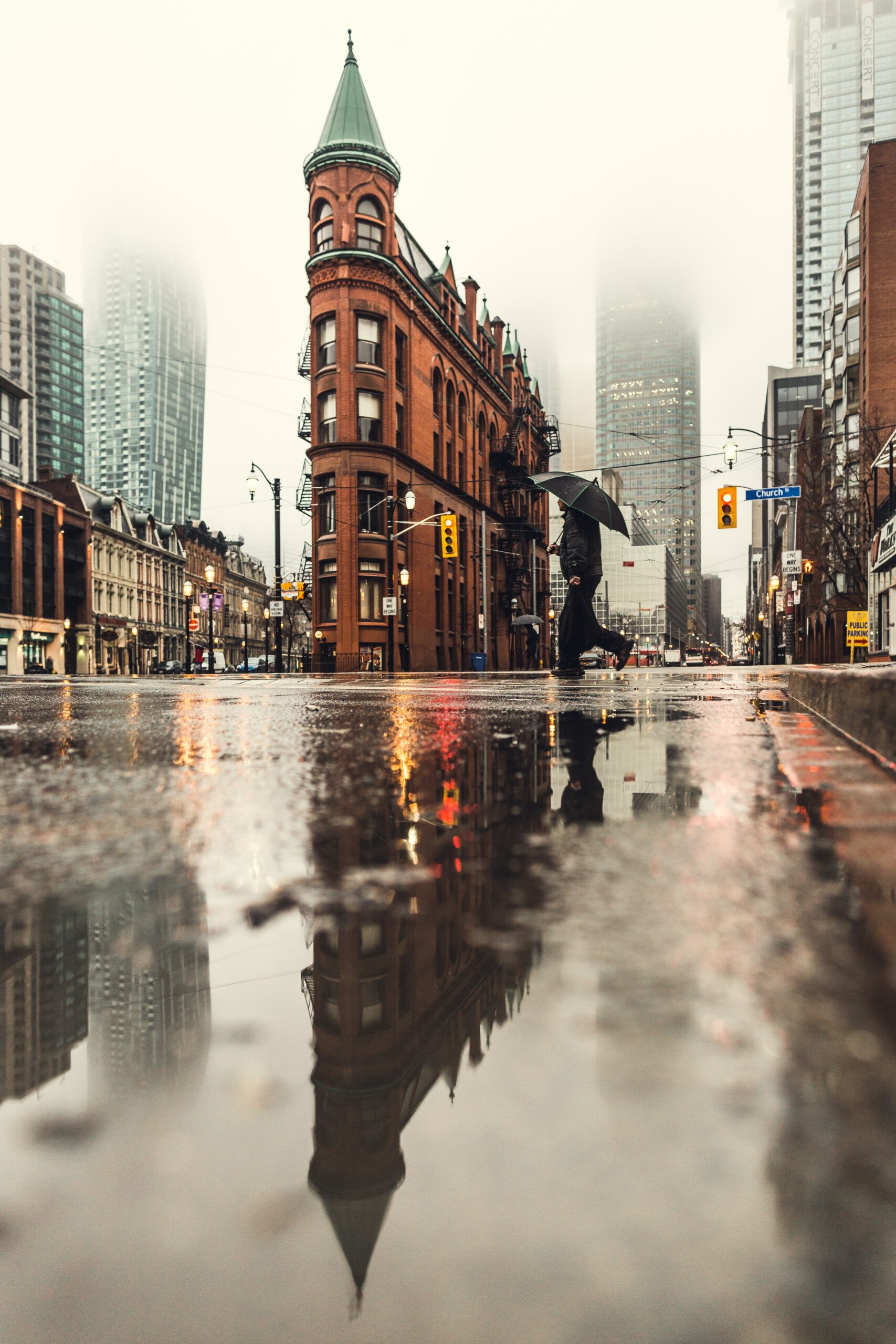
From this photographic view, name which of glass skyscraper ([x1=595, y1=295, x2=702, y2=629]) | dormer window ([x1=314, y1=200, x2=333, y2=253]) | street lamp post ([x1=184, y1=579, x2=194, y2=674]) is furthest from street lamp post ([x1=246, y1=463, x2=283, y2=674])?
glass skyscraper ([x1=595, y1=295, x2=702, y2=629])

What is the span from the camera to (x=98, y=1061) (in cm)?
93

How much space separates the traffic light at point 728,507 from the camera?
3159 cm

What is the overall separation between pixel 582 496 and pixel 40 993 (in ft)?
57.7

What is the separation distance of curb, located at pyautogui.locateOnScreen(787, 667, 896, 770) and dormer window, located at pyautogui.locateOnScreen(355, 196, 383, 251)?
42446 millimetres

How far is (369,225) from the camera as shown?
42375 millimetres

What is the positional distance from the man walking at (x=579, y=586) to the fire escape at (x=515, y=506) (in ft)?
138

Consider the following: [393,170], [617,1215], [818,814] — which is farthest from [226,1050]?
[393,170]

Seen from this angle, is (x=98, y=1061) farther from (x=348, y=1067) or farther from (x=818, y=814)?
(x=818, y=814)

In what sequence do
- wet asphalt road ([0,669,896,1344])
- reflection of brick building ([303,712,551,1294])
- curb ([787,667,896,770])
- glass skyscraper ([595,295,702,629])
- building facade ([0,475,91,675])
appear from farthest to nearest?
glass skyscraper ([595,295,702,629]) < building facade ([0,475,91,675]) < curb ([787,667,896,770]) < reflection of brick building ([303,712,551,1294]) < wet asphalt road ([0,669,896,1344])

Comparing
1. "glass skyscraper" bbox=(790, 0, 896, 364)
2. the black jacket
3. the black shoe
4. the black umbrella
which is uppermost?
"glass skyscraper" bbox=(790, 0, 896, 364)

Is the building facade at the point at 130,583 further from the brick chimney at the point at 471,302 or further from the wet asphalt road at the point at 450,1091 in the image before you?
the wet asphalt road at the point at 450,1091

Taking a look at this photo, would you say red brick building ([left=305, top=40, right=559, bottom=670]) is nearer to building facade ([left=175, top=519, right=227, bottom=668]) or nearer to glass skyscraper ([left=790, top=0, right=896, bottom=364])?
building facade ([left=175, top=519, right=227, bottom=668])

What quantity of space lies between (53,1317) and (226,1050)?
35 centimetres

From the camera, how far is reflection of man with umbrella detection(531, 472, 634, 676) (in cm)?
1786
